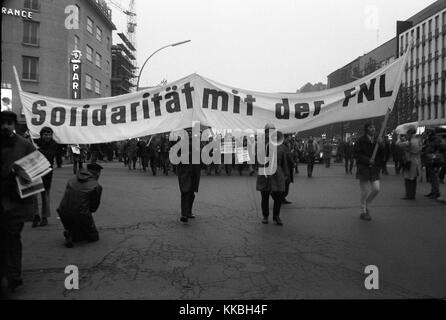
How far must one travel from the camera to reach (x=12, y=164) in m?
3.88

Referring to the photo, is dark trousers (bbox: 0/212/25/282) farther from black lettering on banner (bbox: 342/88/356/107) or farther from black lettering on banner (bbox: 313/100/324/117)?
black lettering on banner (bbox: 342/88/356/107)

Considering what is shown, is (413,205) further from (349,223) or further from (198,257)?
(198,257)

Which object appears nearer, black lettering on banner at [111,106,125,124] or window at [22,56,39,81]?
black lettering on banner at [111,106,125,124]

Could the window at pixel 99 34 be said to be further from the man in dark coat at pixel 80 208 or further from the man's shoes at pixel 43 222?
the man in dark coat at pixel 80 208

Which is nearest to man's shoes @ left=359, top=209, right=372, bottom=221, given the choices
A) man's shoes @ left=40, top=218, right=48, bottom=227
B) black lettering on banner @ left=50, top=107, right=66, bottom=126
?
black lettering on banner @ left=50, top=107, right=66, bottom=126

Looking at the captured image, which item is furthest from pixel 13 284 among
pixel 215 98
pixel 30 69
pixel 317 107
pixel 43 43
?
pixel 43 43

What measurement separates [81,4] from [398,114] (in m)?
38.0

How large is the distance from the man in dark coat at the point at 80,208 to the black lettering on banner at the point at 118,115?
1.37 metres

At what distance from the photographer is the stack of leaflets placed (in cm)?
382

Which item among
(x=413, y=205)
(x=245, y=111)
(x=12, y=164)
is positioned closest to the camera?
(x=12, y=164)

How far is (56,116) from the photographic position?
5.06 m

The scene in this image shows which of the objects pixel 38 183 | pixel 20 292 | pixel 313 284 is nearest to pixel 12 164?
pixel 38 183

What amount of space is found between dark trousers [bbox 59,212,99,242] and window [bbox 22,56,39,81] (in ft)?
111
